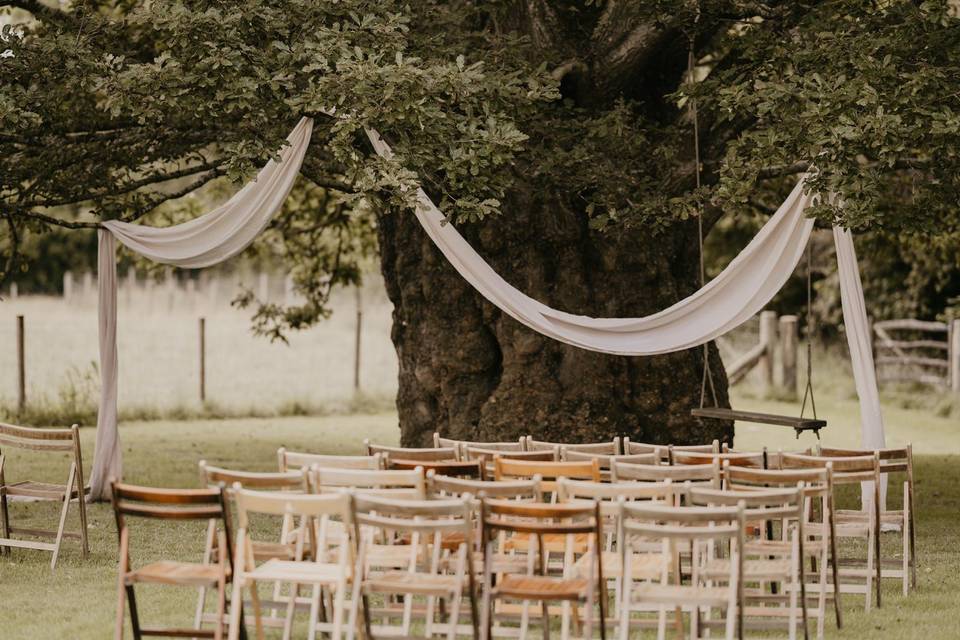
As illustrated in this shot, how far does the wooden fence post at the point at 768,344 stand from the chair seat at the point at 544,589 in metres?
17.3

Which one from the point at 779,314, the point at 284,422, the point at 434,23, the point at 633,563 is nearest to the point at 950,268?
the point at 779,314

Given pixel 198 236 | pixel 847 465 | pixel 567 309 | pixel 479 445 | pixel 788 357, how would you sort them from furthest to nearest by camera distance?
pixel 788 357
pixel 567 309
pixel 198 236
pixel 479 445
pixel 847 465

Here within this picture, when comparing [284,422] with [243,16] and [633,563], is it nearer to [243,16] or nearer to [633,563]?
[243,16]

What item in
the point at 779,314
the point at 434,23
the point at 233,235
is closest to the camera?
the point at 233,235

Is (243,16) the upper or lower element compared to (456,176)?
upper

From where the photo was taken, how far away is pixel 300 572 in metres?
6.25

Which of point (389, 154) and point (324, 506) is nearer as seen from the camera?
point (324, 506)

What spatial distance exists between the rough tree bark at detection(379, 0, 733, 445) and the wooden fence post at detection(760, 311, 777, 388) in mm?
10920

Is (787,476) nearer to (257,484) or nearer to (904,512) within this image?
(904,512)

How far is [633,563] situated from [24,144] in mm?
6732

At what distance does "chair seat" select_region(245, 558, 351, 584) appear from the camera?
20.1ft

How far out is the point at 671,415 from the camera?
39.6 feet

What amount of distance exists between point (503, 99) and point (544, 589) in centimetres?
474

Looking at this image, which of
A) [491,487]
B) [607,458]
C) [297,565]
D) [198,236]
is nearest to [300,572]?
[297,565]
